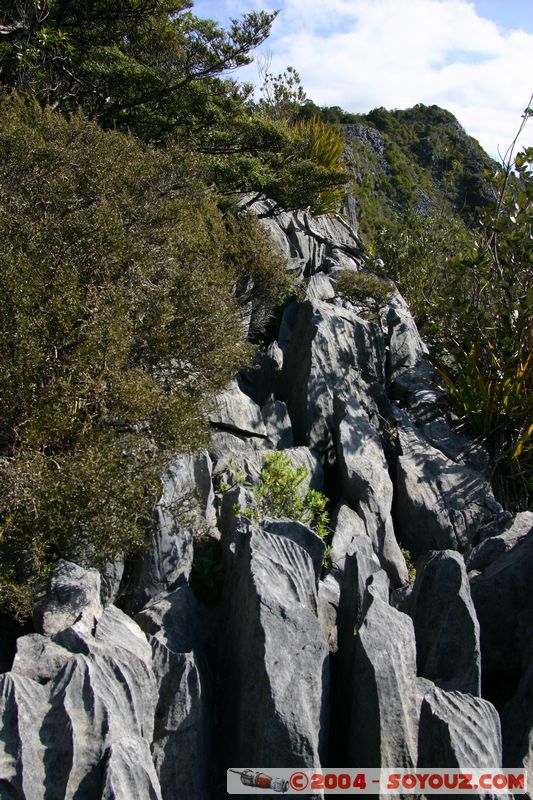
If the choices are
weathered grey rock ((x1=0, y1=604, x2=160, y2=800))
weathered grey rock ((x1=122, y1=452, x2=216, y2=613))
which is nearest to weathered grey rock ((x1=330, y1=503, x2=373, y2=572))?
weathered grey rock ((x1=122, y1=452, x2=216, y2=613))

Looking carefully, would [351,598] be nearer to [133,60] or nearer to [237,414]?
[237,414]

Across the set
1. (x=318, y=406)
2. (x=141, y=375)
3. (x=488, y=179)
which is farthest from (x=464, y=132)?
(x=141, y=375)

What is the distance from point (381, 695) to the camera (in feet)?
16.6

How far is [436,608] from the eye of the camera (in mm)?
6281

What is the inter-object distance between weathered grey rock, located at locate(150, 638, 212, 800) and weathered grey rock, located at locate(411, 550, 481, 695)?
6.88ft

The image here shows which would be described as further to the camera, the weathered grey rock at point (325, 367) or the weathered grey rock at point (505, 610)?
the weathered grey rock at point (325, 367)

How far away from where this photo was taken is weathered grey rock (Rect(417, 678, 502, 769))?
16.1 feet

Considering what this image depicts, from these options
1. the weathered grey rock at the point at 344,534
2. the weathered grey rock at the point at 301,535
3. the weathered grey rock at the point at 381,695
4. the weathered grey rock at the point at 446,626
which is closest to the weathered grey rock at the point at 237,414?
the weathered grey rock at the point at 344,534

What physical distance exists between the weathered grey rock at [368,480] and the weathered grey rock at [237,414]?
1.18m

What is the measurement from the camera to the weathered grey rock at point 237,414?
8.86 meters

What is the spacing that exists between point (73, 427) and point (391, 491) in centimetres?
513

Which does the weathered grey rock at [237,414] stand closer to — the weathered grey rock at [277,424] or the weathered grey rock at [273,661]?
the weathered grey rock at [277,424]

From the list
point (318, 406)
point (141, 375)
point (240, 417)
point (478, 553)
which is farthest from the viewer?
point (318, 406)

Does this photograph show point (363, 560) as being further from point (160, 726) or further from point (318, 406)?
point (318, 406)
